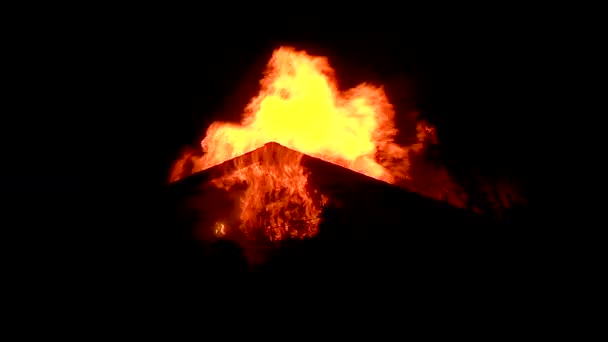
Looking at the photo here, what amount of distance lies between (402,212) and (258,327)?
87.1 inches

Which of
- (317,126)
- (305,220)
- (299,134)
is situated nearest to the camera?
(305,220)

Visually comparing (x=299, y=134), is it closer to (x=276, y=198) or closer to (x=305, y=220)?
(x=276, y=198)

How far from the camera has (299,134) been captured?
7.09 meters

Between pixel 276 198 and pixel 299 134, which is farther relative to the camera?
pixel 299 134

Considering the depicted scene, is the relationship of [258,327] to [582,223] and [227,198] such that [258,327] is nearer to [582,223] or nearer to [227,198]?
[227,198]

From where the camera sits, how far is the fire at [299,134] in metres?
5.47

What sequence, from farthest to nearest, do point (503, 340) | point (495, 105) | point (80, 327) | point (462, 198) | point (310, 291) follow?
1. point (495, 105)
2. point (462, 198)
3. point (80, 327)
4. point (310, 291)
5. point (503, 340)

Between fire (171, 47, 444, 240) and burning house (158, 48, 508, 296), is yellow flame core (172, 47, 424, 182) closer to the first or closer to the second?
fire (171, 47, 444, 240)

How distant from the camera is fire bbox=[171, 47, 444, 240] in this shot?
215 inches

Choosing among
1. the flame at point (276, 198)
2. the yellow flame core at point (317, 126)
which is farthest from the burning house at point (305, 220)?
the yellow flame core at point (317, 126)

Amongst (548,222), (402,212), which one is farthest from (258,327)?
(548,222)

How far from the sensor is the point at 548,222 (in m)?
5.65

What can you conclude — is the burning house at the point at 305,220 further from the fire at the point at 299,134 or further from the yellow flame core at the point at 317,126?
the yellow flame core at the point at 317,126

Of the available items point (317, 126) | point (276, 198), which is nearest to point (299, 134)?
point (317, 126)
